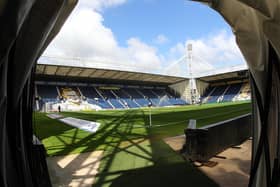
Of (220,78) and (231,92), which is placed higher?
(220,78)

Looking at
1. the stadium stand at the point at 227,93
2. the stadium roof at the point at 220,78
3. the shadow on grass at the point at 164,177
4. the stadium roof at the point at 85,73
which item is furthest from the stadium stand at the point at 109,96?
the shadow on grass at the point at 164,177

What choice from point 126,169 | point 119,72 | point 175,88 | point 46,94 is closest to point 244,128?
point 126,169

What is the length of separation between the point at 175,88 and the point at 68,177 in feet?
164

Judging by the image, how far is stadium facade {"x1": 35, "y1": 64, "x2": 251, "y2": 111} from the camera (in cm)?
3703

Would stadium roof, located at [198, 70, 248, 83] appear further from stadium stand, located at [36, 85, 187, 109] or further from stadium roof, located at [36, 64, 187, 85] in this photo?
stadium roof, located at [36, 64, 187, 85]

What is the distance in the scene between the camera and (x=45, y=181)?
10.3 feet

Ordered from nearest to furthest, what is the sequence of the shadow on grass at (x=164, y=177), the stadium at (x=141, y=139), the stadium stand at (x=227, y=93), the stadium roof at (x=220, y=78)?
the stadium at (x=141, y=139)
the shadow on grass at (x=164, y=177)
the stadium stand at (x=227, y=93)
the stadium roof at (x=220, y=78)

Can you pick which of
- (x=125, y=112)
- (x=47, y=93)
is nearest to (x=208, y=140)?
(x=125, y=112)

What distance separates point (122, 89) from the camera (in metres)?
48.2

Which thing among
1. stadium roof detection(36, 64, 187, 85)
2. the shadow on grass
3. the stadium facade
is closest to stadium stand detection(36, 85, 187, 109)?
the stadium facade

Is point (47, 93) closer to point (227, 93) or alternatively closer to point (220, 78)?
point (220, 78)

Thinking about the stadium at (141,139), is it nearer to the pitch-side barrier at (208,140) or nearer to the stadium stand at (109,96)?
the pitch-side barrier at (208,140)

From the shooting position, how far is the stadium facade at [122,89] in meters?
37.0

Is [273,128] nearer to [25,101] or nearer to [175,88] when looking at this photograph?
[25,101]
